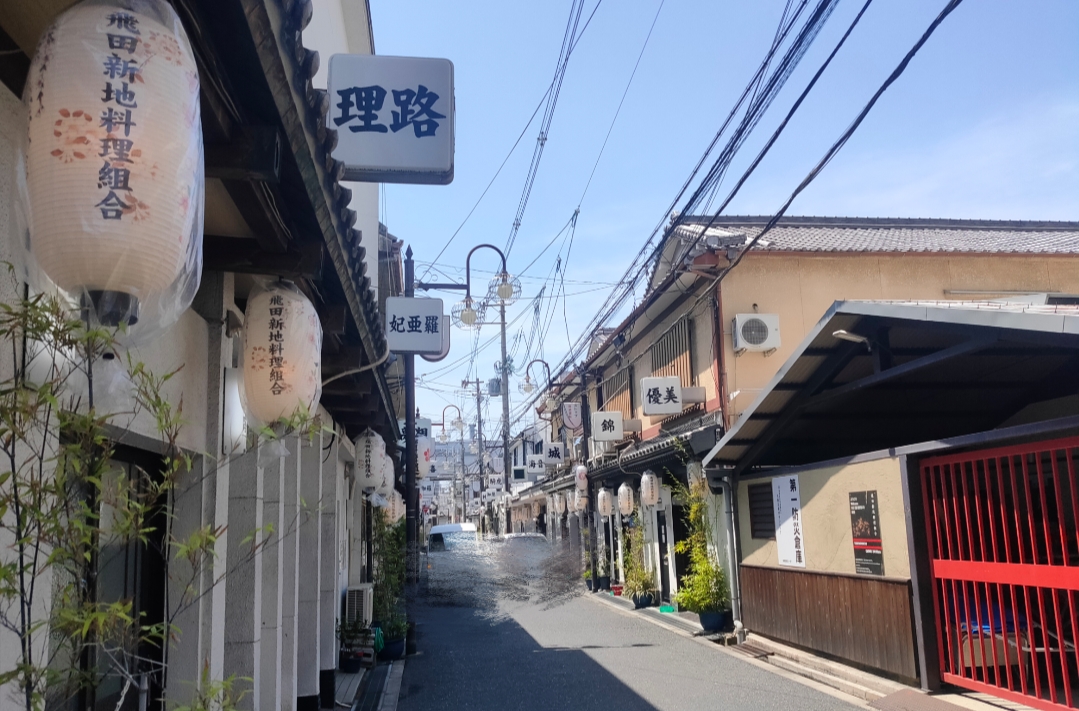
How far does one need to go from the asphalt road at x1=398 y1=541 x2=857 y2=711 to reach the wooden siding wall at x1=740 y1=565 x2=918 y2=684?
81cm

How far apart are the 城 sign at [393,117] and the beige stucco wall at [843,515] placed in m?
6.83

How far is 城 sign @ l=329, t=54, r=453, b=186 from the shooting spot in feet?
24.1

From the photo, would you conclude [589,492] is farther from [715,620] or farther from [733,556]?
[733,556]

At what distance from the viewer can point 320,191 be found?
4648 mm

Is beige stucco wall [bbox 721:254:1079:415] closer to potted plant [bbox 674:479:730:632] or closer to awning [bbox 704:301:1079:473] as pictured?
potted plant [bbox 674:479:730:632]

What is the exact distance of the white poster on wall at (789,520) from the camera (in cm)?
1261

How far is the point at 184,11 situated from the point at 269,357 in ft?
8.82

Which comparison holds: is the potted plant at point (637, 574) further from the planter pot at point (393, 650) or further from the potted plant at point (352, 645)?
the potted plant at point (352, 645)

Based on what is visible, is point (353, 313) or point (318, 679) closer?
point (353, 313)

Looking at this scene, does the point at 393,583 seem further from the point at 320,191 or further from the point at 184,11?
the point at 184,11

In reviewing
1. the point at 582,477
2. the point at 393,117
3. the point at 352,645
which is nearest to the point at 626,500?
the point at 582,477

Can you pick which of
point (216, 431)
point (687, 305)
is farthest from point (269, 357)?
point (687, 305)

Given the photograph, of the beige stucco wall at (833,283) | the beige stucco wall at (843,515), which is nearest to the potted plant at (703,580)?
the beige stucco wall at (833,283)

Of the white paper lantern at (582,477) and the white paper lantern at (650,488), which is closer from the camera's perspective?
the white paper lantern at (650,488)
